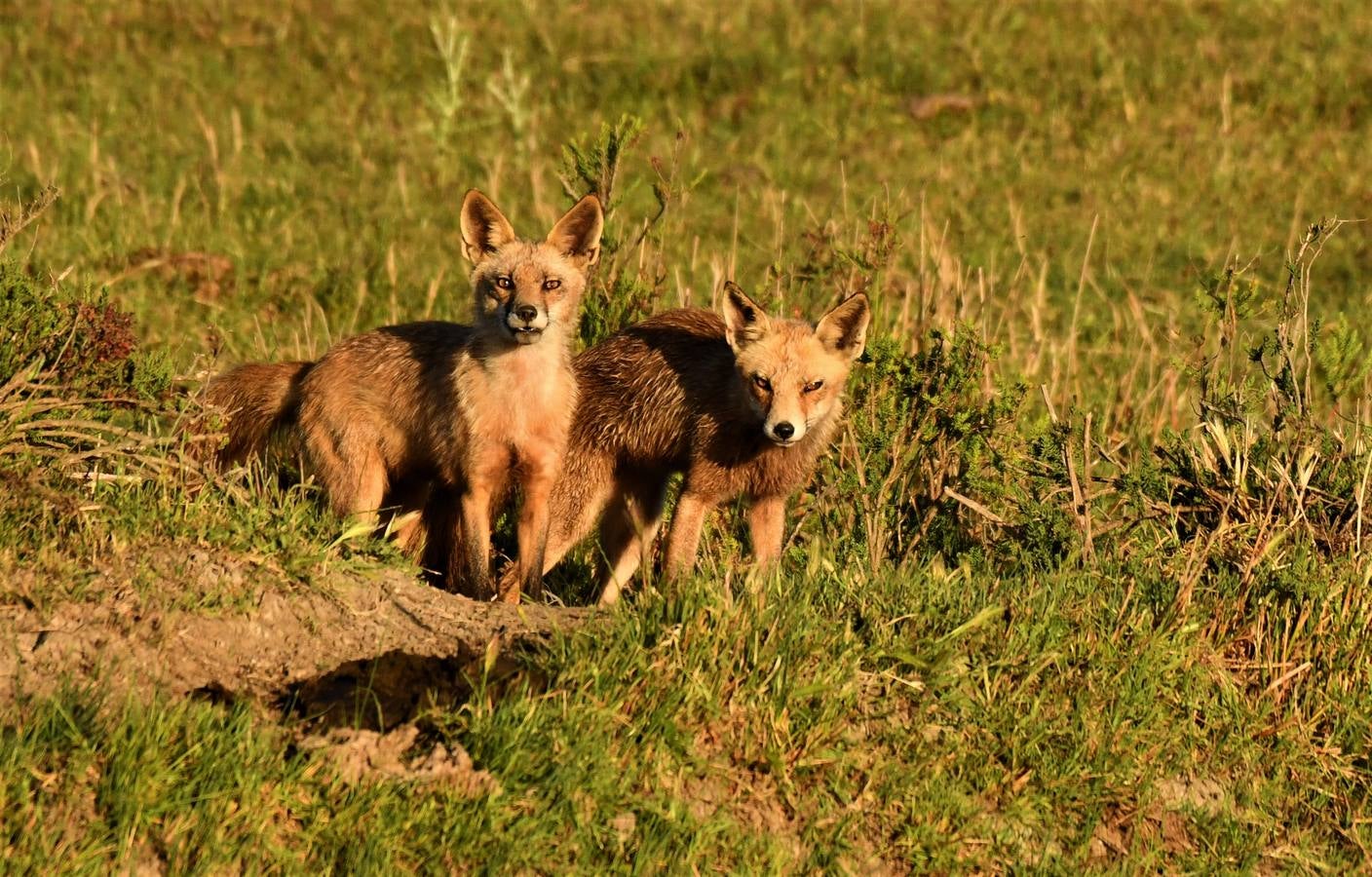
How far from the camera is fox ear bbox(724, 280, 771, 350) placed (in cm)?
668

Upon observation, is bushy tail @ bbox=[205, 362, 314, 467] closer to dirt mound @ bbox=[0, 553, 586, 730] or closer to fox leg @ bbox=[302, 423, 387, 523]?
fox leg @ bbox=[302, 423, 387, 523]

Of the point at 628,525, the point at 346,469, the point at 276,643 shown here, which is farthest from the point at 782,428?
the point at 276,643

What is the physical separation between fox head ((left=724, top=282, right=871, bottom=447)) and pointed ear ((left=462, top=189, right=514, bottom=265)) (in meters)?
1.05

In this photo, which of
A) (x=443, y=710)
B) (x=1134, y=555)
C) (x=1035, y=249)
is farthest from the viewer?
(x=1035, y=249)

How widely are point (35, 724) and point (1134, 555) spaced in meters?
3.98

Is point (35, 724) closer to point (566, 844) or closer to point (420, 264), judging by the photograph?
point (566, 844)

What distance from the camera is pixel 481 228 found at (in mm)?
7008

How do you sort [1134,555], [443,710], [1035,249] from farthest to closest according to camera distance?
[1035,249]
[1134,555]
[443,710]

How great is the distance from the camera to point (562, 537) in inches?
281

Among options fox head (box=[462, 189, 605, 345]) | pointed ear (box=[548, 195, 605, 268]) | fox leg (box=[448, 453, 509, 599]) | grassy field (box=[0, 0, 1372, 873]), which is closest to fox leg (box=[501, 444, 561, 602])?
fox leg (box=[448, 453, 509, 599])

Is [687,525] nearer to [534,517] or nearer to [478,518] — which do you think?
[534,517]

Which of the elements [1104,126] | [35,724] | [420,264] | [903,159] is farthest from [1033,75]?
[35,724]

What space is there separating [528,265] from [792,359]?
1145 millimetres

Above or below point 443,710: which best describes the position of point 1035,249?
below
